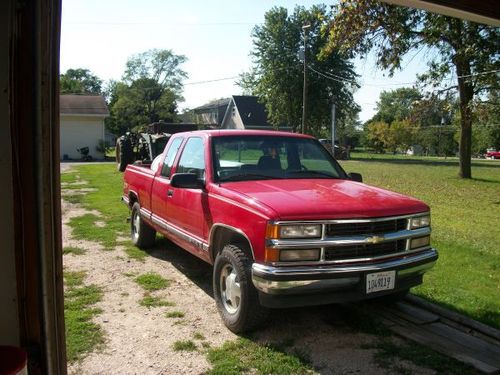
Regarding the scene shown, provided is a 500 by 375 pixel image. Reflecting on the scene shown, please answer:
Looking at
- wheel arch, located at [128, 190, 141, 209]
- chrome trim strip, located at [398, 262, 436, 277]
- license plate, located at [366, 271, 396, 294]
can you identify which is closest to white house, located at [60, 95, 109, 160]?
wheel arch, located at [128, 190, 141, 209]

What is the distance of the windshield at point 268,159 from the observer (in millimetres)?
5496

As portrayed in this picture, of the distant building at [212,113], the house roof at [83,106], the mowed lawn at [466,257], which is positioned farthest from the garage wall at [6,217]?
the distant building at [212,113]

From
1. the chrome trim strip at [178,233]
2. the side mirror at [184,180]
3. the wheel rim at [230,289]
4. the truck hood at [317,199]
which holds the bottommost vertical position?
the wheel rim at [230,289]

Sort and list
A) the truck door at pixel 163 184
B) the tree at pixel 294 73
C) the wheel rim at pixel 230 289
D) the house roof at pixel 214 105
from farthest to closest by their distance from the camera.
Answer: the house roof at pixel 214 105 → the tree at pixel 294 73 → the truck door at pixel 163 184 → the wheel rim at pixel 230 289

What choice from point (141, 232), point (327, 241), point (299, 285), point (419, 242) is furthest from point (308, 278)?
point (141, 232)

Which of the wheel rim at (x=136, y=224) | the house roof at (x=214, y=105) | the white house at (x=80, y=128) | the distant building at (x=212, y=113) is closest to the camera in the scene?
the wheel rim at (x=136, y=224)

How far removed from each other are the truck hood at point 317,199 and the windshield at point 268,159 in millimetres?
271

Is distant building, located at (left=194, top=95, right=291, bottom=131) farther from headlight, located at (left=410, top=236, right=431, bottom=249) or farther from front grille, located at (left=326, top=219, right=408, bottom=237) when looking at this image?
front grille, located at (left=326, top=219, right=408, bottom=237)

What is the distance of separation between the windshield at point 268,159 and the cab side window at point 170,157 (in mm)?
1106

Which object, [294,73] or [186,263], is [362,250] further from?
[294,73]

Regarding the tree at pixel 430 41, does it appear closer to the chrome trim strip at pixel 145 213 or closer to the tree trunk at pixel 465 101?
the tree trunk at pixel 465 101

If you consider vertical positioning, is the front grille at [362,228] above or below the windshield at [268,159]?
below

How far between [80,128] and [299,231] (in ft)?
127

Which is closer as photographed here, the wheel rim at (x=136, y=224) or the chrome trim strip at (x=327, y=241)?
the chrome trim strip at (x=327, y=241)
